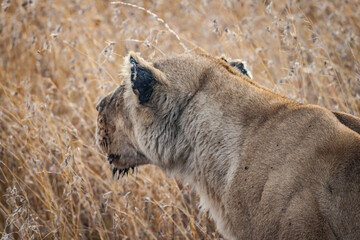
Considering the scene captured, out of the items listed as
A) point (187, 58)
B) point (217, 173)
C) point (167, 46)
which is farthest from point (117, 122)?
point (167, 46)

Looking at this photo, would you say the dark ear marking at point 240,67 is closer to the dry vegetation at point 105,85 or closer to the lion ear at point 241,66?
the lion ear at point 241,66

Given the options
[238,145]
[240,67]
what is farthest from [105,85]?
[238,145]

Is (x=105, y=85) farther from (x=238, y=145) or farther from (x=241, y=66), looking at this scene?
(x=238, y=145)

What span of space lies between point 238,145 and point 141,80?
680 millimetres

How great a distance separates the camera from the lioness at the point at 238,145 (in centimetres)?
199

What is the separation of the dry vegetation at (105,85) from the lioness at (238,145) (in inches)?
20.9

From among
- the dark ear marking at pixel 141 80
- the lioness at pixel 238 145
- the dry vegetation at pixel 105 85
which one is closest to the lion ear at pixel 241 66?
the lioness at pixel 238 145

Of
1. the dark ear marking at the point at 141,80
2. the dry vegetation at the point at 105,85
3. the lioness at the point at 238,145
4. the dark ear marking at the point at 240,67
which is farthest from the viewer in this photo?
the dry vegetation at the point at 105,85

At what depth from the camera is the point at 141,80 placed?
2586mm

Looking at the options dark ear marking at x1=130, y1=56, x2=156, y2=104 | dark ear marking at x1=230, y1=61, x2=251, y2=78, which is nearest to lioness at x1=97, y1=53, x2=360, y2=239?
dark ear marking at x1=130, y1=56, x2=156, y2=104

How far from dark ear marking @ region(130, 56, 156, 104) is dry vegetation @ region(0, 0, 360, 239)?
0.72m

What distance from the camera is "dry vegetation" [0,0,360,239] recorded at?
3410 mm

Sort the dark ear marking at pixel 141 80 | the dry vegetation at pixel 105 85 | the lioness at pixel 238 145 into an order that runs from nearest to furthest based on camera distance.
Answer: the lioness at pixel 238 145
the dark ear marking at pixel 141 80
the dry vegetation at pixel 105 85

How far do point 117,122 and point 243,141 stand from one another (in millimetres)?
935
